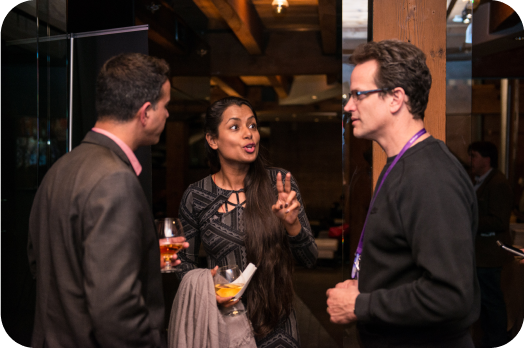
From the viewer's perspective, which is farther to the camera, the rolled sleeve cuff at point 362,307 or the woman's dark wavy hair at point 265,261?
the woman's dark wavy hair at point 265,261

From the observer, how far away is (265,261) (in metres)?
1.90

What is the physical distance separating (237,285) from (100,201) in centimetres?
77

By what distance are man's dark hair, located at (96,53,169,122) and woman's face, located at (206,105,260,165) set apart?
0.79 meters

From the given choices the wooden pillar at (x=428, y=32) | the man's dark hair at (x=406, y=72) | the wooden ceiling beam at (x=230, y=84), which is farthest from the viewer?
the wooden ceiling beam at (x=230, y=84)

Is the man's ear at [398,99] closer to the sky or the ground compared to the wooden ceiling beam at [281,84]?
closer to the ground

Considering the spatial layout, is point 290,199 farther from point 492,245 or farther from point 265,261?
point 492,245

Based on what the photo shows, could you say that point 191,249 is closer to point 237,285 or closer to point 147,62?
point 237,285

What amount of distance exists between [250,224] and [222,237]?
148 mm

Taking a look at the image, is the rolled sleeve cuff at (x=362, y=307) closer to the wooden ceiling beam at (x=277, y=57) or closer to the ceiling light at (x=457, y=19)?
the ceiling light at (x=457, y=19)

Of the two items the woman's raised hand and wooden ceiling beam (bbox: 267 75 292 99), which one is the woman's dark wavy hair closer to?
the woman's raised hand

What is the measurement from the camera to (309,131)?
10586mm

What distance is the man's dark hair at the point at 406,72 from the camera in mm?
1267

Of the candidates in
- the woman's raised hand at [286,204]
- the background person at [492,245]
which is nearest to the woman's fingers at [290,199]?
the woman's raised hand at [286,204]

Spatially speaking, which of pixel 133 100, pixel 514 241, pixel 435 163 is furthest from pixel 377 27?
pixel 514 241
